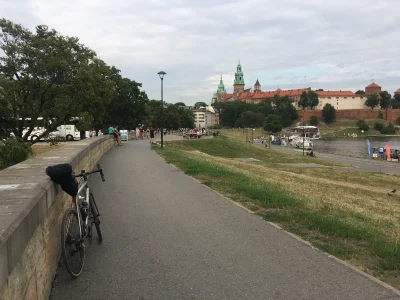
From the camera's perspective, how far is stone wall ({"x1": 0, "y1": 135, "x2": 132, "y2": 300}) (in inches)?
A: 100

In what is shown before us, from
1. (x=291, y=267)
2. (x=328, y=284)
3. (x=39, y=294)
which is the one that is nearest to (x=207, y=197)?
(x=291, y=267)

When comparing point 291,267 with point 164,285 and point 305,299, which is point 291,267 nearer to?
point 305,299

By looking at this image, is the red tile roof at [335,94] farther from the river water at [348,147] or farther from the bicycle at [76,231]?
the bicycle at [76,231]

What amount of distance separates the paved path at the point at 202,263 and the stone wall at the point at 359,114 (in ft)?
544

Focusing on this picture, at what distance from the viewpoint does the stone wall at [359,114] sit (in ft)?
553

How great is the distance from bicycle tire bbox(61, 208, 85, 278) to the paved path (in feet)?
0.43

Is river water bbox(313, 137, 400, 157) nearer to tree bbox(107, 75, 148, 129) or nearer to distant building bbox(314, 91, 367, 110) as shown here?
tree bbox(107, 75, 148, 129)

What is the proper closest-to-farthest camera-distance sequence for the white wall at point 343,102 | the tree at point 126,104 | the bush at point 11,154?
the bush at point 11,154 < the tree at point 126,104 < the white wall at point 343,102

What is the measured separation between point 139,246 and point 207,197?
3.73 metres

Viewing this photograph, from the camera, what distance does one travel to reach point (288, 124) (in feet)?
553

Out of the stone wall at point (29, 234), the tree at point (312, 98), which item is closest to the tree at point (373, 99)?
the tree at point (312, 98)

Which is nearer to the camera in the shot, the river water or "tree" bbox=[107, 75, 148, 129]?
"tree" bbox=[107, 75, 148, 129]

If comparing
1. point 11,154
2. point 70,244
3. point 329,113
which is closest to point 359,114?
point 329,113

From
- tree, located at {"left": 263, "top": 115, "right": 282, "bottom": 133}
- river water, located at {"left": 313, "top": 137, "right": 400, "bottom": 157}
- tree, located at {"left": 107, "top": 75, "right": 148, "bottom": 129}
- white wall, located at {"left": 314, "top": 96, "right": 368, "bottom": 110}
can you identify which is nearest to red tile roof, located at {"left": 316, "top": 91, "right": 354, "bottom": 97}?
white wall, located at {"left": 314, "top": 96, "right": 368, "bottom": 110}
